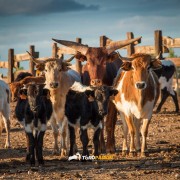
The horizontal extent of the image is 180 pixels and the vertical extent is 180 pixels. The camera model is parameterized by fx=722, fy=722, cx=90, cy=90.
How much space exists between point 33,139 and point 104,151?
8.81 ft

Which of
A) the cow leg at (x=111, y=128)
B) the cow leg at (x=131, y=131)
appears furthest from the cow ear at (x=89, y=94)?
the cow leg at (x=111, y=128)

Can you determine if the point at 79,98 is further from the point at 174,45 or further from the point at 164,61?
the point at 174,45

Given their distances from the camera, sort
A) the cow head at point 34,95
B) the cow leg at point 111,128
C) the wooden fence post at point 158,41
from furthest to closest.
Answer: the wooden fence post at point 158,41 < the cow leg at point 111,128 < the cow head at point 34,95

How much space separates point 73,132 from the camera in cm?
1264

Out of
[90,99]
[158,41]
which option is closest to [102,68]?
[90,99]

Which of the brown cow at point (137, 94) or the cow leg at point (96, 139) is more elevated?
the brown cow at point (137, 94)

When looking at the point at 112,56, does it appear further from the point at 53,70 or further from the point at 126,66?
the point at 53,70

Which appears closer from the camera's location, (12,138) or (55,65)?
(55,65)

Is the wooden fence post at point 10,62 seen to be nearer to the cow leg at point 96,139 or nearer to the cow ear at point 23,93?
the cow leg at point 96,139

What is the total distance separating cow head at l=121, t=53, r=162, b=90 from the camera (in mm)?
12909

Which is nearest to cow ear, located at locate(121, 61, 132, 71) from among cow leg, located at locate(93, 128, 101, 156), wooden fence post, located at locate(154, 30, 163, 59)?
cow leg, located at locate(93, 128, 101, 156)

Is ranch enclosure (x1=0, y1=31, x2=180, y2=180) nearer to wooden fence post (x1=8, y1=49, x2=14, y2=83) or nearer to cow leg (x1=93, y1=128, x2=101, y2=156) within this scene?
cow leg (x1=93, y1=128, x2=101, y2=156)

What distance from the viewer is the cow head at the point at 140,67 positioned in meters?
12.9

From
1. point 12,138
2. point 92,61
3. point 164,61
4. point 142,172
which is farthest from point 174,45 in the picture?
point 142,172
